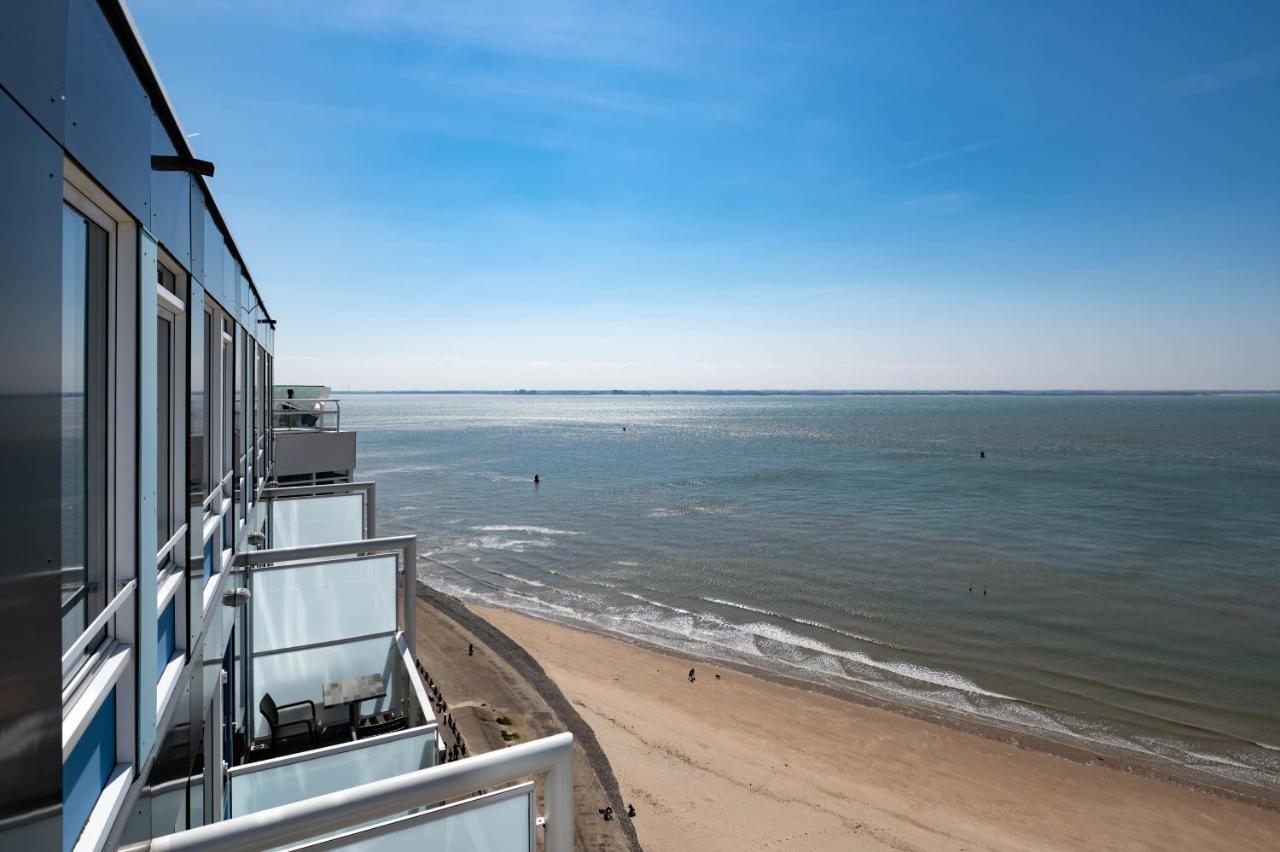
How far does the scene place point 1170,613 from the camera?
86.9 feet

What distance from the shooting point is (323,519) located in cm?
1006

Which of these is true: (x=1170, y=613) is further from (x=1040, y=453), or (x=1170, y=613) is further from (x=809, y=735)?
(x=1040, y=453)

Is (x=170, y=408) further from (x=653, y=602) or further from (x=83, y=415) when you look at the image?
(x=653, y=602)

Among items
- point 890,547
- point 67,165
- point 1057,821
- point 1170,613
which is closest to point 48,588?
point 67,165

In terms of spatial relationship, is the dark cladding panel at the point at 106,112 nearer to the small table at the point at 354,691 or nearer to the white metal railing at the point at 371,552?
the white metal railing at the point at 371,552

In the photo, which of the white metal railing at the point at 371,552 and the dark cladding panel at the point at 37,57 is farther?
the white metal railing at the point at 371,552

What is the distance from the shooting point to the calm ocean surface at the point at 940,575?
20.5m

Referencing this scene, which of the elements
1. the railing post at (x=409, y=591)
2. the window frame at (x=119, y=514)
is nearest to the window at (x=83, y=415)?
the window frame at (x=119, y=514)

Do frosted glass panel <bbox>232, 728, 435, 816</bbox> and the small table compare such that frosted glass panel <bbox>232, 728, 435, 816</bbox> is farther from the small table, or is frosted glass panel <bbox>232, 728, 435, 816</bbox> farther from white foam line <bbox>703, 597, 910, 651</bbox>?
white foam line <bbox>703, 597, 910, 651</bbox>

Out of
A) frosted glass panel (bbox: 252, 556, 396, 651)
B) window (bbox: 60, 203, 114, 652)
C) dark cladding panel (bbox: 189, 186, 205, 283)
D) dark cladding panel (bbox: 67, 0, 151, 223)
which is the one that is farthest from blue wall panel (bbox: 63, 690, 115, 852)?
frosted glass panel (bbox: 252, 556, 396, 651)

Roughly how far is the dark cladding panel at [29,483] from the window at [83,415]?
29cm

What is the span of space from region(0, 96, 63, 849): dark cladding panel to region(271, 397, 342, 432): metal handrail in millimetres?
15646

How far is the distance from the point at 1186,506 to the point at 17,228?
192 ft

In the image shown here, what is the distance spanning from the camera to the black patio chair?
738cm
